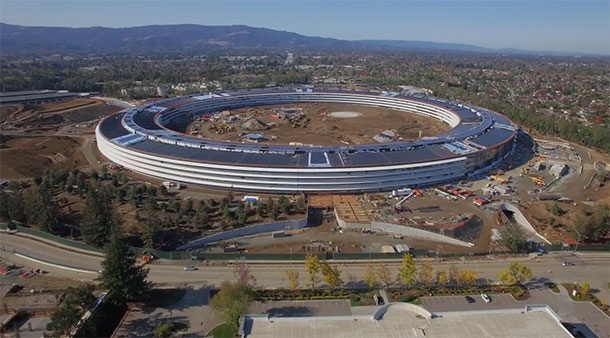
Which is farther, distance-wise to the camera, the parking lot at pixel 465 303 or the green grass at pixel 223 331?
the parking lot at pixel 465 303

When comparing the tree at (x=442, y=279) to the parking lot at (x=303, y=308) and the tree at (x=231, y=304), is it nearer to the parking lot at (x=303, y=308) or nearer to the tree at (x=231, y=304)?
the parking lot at (x=303, y=308)

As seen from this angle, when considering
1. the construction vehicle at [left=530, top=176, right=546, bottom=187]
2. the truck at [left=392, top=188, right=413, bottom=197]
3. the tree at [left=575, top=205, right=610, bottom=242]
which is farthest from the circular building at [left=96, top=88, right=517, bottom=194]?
the tree at [left=575, top=205, right=610, bottom=242]

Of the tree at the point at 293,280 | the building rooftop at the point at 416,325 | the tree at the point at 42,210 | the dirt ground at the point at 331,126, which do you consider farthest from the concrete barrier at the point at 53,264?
the dirt ground at the point at 331,126

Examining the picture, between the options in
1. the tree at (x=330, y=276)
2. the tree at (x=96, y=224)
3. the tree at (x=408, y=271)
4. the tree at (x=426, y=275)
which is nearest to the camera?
the tree at (x=330, y=276)

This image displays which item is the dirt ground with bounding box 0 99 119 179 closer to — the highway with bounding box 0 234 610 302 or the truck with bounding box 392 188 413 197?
the highway with bounding box 0 234 610 302

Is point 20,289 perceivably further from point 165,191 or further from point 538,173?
point 538,173

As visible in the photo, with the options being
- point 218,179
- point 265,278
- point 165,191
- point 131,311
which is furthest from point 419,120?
point 131,311

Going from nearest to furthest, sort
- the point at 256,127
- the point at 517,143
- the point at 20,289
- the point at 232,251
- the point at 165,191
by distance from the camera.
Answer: the point at 20,289 → the point at 232,251 → the point at 165,191 → the point at 517,143 → the point at 256,127

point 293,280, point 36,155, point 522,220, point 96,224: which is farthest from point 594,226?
point 36,155
